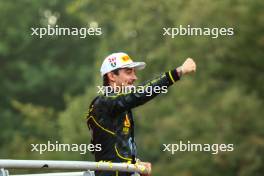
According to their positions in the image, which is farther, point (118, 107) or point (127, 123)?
point (127, 123)

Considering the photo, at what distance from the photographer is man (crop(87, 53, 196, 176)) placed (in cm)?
784

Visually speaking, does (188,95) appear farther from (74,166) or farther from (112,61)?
(74,166)

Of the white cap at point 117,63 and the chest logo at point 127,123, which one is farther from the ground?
the white cap at point 117,63

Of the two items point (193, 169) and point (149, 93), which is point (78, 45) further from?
point (149, 93)

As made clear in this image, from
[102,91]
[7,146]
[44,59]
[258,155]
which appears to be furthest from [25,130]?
[102,91]

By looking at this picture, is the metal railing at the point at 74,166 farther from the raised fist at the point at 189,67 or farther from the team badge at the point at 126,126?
the raised fist at the point at 189,67

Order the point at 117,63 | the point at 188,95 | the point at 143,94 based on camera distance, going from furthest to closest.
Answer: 1. the point at 188,95
2. the point at 117,63
3. the point at 143,94

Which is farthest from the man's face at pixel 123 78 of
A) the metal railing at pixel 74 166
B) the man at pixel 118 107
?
the metal railing at pixel 74 166

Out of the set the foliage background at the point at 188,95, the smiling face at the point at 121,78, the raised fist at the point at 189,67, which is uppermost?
the foliage background at the point at 188,95

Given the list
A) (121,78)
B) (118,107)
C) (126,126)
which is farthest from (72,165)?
(121,78)

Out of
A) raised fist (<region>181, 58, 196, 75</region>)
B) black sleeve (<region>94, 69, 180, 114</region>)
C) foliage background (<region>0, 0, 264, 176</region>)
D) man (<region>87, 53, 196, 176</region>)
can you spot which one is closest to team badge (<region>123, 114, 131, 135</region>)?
man (<region>87, 53, 196, 176</region>)

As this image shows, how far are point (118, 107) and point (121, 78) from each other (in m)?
0.41

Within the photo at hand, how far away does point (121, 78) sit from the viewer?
8297 mm

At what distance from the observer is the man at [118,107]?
7.84 meters
